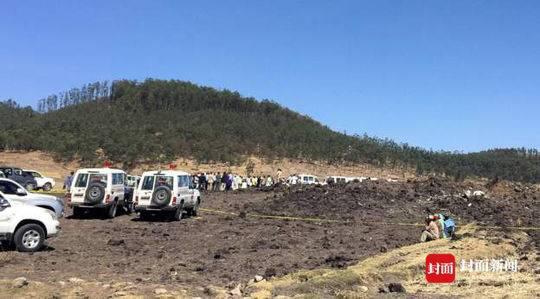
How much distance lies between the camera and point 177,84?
5266 inches

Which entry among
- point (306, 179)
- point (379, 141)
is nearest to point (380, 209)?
point (306, 179)

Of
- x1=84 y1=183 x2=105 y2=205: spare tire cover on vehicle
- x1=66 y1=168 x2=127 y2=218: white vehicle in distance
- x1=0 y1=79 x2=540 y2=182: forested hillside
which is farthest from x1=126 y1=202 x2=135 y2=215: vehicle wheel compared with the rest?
x1=0 y1=79 x2=540 y2=182: forested hillside

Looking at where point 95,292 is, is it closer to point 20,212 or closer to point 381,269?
point 20,212

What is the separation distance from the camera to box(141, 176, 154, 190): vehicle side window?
82.7 ft

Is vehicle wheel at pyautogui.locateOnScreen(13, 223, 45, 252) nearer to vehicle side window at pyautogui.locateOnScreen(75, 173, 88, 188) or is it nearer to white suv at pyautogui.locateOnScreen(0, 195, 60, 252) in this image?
white suv at pyautogui.locateOnScreen(0, 195, 60, 252)

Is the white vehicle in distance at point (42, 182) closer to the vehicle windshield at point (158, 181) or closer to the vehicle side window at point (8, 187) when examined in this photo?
the vehicle windshield at point (158, 181)

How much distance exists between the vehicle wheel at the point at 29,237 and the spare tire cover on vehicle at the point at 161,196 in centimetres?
947

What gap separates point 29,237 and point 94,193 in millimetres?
9847

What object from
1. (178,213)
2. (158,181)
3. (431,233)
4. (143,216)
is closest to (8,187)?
(158,181)

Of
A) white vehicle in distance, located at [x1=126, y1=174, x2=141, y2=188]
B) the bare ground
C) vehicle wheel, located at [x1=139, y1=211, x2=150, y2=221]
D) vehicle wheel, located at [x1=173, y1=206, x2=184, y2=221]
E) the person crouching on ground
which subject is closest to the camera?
the bare ground

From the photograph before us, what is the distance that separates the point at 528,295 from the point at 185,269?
24.2ft

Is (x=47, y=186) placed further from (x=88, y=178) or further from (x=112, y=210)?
(x=88, y=178)

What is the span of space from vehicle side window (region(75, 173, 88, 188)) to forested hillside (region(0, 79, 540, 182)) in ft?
168

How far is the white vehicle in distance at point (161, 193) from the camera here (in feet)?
81.8
